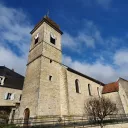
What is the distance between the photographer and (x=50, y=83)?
16.9 metres

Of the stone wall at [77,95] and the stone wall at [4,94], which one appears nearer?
the stone wall at [77,95]

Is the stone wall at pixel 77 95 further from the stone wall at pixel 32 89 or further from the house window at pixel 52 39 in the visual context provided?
the house window at pixel 52 39

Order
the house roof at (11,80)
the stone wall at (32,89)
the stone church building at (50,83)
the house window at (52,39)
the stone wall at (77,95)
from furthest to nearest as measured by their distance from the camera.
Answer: the house roof at (11,80) → the house window at (52,39) → the stone wall at (77,95) → the stone church building at (50,83) → the stone wall at (32,89)

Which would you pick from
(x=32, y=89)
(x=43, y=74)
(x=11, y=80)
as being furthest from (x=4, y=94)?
(x=43, y=74)

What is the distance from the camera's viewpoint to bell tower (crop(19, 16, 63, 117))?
Result: 49.0 feet

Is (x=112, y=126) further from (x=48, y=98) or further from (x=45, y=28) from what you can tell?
(x=45, y=28)

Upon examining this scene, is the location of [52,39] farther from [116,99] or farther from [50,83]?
[116,99]

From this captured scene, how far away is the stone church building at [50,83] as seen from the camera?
15281 mm

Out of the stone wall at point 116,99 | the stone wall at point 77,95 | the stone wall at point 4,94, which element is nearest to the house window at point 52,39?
the stone wall at point 77,95

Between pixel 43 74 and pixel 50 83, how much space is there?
1.56 m

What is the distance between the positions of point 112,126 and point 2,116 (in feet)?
50.8

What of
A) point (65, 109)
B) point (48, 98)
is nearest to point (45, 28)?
point (48, 98)

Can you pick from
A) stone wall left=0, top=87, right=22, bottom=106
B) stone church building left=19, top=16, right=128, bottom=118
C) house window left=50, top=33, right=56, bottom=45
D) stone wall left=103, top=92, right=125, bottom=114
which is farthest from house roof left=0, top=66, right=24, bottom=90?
stone wall left=103, top=92, right=125, bottom=114

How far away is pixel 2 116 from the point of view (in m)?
18.7
